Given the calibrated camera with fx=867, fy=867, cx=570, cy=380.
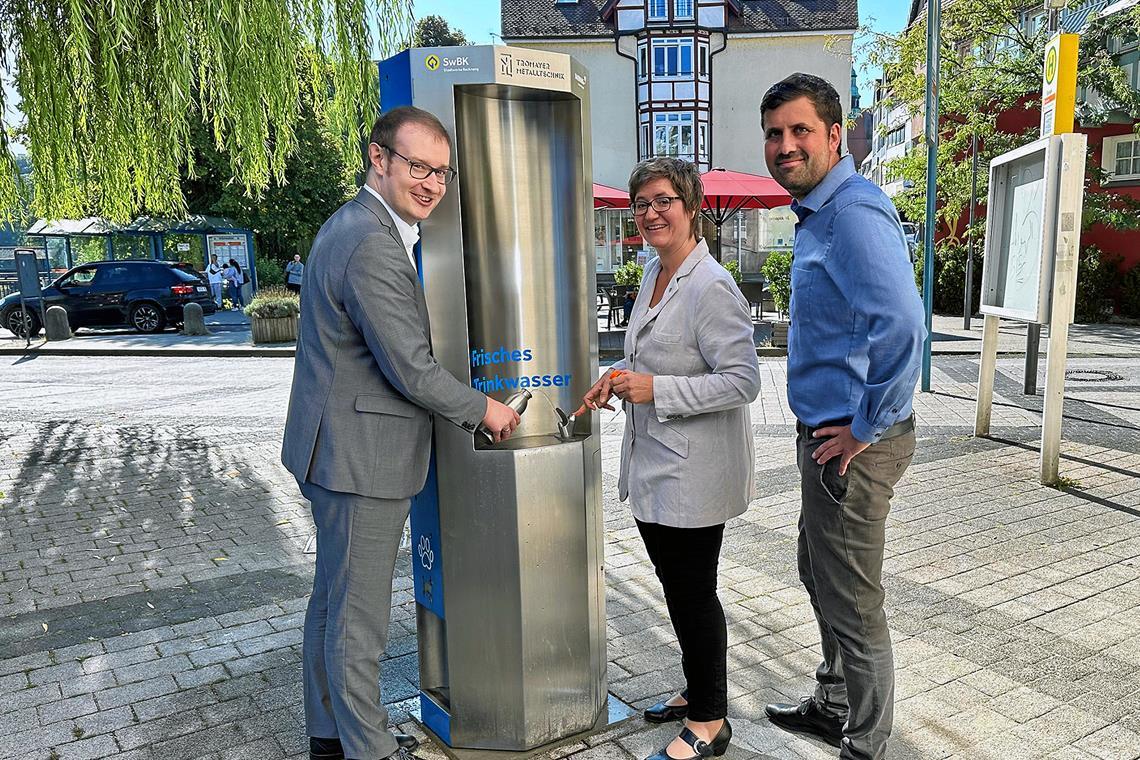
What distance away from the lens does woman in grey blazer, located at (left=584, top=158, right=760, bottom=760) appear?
2.66m

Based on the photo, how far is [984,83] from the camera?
1833 centimetres

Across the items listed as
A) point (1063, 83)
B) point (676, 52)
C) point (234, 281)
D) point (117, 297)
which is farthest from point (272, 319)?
point (676, 52)

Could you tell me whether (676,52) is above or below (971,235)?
above

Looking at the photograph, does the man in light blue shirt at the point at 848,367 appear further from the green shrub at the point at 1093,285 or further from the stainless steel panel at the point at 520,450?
the green shrub at the point at 1093,285

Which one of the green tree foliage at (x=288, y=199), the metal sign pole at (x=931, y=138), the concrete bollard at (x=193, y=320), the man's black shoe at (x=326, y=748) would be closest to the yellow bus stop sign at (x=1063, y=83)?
the metal sign pole at (x=931, y=138)

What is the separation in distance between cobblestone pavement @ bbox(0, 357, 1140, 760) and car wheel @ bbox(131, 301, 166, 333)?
13.4 metres

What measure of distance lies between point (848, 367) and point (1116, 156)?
75.9 ft

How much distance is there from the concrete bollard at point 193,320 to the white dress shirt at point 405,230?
18.1 m

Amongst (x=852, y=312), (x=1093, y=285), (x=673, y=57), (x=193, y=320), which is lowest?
(x=193, y=320)

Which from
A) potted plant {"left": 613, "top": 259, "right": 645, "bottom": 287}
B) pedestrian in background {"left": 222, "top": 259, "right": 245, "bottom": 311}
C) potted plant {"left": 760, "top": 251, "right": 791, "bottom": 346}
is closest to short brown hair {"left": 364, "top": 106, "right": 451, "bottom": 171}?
potted plant {"left": 760, "top": 251, "right": 791, "bottom": 346}

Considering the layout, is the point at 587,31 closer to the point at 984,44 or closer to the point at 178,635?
the point at 984,44

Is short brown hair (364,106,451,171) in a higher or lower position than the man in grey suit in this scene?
higher

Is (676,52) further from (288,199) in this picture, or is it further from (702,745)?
(702,745)

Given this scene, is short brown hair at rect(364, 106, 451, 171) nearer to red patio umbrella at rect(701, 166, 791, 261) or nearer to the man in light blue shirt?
the man in light blue shirt
